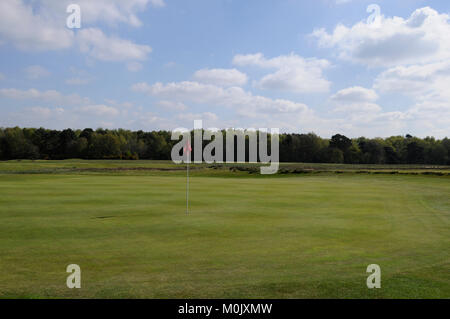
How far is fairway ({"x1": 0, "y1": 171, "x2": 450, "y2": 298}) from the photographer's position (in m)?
8.24

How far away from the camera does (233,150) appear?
432 feet

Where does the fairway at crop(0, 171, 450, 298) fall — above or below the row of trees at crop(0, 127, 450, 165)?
below

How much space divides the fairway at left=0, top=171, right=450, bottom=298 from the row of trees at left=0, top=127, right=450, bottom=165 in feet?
400

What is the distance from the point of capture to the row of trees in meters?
136

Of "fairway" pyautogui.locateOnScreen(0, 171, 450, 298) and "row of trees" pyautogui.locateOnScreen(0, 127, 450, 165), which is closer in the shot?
"fairway" pyautogui.locateOnScreen(0, 171, 450, 298)

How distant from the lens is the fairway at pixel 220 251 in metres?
8.24

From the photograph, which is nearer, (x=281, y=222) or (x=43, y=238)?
(x=43, y=238)

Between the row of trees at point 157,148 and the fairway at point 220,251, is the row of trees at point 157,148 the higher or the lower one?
the higher one

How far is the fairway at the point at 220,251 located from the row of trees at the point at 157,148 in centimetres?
12201

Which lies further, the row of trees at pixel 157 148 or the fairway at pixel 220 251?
the row of trees at pixel 157 148

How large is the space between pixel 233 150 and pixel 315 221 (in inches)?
4515

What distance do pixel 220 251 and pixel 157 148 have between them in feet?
458
